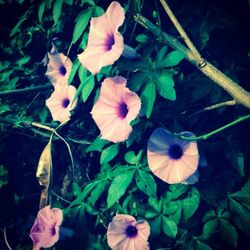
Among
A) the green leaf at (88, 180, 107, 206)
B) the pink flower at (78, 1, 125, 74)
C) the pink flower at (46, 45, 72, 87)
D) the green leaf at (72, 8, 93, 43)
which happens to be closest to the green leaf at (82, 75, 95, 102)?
the pink flower at (78, 1, 125, 74)

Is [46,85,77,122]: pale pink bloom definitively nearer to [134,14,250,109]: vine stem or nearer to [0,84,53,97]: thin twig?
[0,84,53,97]: thin twig

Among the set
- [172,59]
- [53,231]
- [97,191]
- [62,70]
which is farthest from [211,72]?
[53,231]

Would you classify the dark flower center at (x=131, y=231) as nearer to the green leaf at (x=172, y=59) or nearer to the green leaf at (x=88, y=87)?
the green leaf at (x=88, y=87)

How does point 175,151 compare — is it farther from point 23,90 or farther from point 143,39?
point 23,90

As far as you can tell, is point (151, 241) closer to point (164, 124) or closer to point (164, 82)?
point (164, 124)

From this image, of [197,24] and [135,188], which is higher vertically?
[197,24]

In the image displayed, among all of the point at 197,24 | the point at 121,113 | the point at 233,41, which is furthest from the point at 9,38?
the point at 233,41
